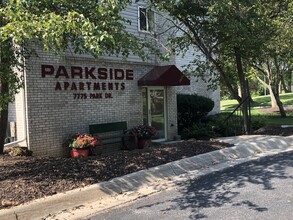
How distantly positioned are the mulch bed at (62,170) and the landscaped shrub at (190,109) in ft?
21.3

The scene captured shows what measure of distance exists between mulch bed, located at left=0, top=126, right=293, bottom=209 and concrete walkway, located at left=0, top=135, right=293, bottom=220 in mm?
264

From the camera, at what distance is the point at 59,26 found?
192 inches

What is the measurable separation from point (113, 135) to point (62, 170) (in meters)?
4.71

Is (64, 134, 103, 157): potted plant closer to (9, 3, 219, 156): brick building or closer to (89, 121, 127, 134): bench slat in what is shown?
(9, 3, 219, 156): brick building

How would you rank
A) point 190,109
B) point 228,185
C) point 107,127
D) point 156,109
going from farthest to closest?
point 190,109 < point 156,109 < point 107,127 < point 228,185

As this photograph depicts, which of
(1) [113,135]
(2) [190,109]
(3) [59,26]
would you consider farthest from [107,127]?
(3) [59,26]

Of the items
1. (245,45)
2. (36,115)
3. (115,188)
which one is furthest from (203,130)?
(115,188)

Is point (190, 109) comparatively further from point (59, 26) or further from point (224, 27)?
point (59, 26)

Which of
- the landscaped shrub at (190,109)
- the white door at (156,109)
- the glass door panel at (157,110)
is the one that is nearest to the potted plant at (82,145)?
the white door at (156,109)

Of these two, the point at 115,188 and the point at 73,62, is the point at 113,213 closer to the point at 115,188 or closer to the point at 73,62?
the point at 115,188

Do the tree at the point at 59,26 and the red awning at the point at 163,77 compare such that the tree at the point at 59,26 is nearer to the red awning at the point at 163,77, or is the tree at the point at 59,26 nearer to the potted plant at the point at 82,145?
the potted plant at the point at 82,145

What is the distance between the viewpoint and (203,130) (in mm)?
13516

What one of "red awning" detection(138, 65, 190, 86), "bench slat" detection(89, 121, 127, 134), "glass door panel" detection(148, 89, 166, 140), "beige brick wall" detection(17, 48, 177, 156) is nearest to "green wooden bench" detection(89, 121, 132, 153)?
"bench slat" detection(89, 121, 127, 134)

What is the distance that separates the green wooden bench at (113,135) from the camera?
11.2 m
